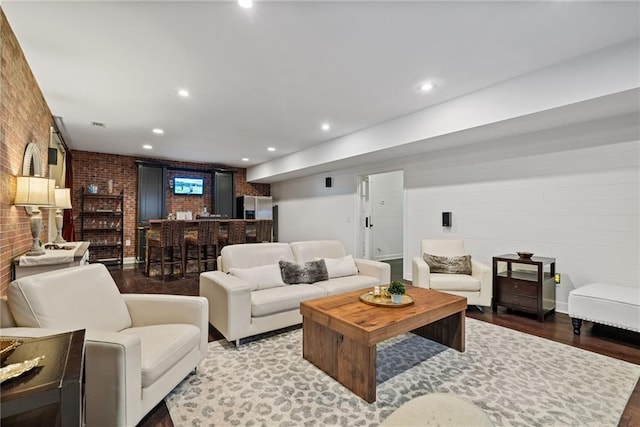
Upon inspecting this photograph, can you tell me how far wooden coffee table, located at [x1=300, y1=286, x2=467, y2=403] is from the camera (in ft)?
Answer: 6.57

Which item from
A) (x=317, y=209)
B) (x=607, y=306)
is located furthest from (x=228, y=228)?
(x=607, y=306)

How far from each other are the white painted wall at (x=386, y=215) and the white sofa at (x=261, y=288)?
12.0 feet

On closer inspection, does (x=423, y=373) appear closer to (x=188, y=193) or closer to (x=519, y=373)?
(x=519, y=373)

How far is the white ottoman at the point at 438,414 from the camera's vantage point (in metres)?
1.09

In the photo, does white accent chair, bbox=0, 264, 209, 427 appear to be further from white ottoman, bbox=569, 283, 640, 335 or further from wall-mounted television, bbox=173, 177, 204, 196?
wall-mounted television, bbox=173, 177, 204, 196

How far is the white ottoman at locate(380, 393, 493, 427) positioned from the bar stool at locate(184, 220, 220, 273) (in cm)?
553

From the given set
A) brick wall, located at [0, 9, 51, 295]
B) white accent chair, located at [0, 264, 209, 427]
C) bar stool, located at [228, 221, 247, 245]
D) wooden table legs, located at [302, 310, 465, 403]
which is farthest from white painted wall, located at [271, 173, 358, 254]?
brick wall, located at [0, 9, 51, 295]

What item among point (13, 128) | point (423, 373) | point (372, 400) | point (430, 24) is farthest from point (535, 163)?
point (13, 128)

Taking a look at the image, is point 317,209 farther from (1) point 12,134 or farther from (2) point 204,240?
(1) point 12,134

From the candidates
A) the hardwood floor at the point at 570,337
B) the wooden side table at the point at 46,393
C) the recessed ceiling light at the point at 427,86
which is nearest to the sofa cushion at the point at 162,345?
the hardwood floor at the point at 570,337

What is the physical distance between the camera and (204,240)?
6.16m

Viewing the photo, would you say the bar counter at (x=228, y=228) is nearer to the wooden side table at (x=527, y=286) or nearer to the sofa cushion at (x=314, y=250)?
the sofa cushion at (x=314, y=250)

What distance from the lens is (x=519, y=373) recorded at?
7.54 ft

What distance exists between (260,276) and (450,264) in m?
2.43
